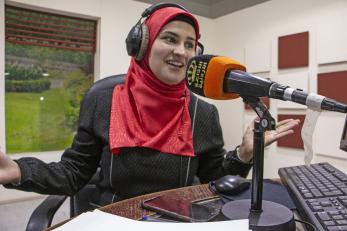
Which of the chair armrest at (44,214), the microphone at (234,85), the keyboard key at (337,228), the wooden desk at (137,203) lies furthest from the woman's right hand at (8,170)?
the keyboard key at (337,228)

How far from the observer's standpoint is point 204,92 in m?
0.58

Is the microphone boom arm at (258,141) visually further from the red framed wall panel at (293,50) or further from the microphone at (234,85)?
the red framed wall panel at (293,50)


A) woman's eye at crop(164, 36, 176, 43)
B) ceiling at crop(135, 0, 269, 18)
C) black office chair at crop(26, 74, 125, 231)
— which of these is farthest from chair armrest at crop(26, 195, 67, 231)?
ceiling at crop(135, 0, 269, 18)

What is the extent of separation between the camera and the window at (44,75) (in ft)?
8.71

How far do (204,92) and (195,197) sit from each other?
11.1 inches

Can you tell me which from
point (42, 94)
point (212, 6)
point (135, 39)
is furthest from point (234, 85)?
point (212, 6)

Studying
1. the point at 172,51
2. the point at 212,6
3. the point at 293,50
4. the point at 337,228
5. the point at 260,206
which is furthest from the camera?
the point at 212,6

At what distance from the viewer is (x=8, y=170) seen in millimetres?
718

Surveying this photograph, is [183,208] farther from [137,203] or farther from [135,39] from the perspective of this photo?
[135,39]

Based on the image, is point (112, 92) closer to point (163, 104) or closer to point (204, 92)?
point (163, 104)

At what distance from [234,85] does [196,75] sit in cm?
10

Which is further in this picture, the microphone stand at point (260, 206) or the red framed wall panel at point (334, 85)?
Result: the red framed wall panel at point (334, 85)

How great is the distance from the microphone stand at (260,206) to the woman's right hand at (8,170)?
0.51 meters

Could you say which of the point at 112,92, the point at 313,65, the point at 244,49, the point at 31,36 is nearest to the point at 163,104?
the point at 112,92
